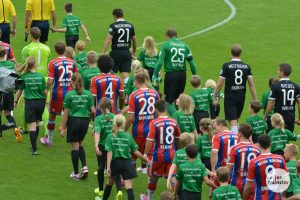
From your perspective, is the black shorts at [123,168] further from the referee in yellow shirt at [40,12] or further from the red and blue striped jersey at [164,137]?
the referee in yellow shirt at [40,12]

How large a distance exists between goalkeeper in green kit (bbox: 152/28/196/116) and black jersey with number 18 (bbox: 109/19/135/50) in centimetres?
186

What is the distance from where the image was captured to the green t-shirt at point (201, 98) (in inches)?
766

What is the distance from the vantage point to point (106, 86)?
18891 mm

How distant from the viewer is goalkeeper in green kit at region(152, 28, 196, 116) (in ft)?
71.2

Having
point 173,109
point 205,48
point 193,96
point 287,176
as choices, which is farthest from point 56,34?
point 287,176

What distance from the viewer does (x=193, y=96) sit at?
765 inches

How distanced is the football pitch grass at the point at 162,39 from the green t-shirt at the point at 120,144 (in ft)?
5.98

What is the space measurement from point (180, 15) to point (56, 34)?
5589 millimetres

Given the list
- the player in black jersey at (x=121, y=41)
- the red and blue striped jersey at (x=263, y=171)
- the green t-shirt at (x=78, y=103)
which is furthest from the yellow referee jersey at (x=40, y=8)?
the red and blue striped jersey at (x=263, y=171)

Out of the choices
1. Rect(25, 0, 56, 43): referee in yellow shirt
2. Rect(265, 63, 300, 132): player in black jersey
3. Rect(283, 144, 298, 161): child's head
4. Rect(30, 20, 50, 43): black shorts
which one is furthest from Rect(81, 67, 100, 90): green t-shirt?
Rect(30, 20, 50, 43): black shorts

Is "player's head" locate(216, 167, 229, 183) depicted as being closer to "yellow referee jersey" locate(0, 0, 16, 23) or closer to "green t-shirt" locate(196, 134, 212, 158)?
"green t-shirt" locate(196, 134, 212, 158)

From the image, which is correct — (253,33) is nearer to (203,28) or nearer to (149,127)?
(203,28)

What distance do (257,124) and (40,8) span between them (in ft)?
34.6

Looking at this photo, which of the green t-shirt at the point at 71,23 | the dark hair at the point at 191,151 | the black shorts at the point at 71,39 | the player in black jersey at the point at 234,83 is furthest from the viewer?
the black shorts at the point at 71,39
